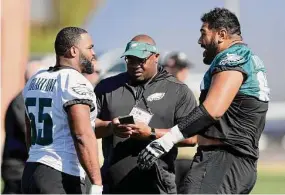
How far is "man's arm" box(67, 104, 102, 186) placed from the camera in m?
6.05

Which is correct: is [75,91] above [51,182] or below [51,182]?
above

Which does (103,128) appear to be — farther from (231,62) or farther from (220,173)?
(231,62)

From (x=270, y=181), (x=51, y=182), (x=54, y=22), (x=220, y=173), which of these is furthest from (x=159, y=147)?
(x=54, y=22)

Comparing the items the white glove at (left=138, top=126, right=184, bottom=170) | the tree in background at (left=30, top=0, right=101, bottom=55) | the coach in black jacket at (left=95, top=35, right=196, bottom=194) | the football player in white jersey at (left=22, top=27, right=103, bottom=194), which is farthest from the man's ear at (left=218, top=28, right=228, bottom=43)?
the tree in background at (left=30, top=0, right=101, bottom=55)

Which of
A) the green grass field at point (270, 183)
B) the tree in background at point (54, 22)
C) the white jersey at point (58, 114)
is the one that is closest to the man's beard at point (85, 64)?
the white jersey at point (58, 114)

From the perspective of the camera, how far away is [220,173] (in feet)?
21.0

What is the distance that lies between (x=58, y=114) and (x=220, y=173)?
1.22 m

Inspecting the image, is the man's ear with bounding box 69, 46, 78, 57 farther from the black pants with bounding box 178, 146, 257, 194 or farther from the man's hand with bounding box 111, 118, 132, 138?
the black pants with bounding box 178, 146, 257, 194

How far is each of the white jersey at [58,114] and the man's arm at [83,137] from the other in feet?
0.21

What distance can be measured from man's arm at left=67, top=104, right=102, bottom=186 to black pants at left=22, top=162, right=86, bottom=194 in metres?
0.19

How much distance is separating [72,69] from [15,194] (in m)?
3.21

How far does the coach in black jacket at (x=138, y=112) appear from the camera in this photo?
742 centimetres

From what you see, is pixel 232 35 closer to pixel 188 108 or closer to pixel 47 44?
pixel 188 108

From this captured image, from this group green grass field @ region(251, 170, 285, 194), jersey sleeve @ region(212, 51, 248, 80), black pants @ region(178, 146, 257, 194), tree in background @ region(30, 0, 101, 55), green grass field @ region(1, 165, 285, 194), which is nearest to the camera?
jersey sleeve @ region(212, 51, 248, 80)
